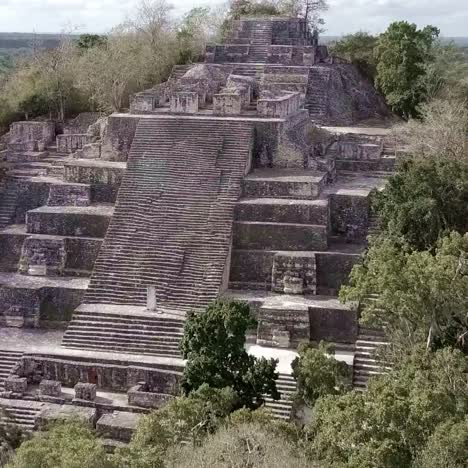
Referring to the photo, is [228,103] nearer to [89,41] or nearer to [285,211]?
[285,211]

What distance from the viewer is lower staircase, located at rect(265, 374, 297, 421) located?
40.6 ft

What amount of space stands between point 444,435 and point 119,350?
6.97 metres

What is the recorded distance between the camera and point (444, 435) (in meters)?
8.45

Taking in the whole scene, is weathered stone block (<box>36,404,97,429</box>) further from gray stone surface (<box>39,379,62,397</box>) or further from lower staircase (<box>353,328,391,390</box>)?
lower staircase (<box>353,328,391,390</box>)

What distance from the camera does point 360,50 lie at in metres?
27.7

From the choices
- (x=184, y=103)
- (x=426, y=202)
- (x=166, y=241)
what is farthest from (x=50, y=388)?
(x=184, y=103)

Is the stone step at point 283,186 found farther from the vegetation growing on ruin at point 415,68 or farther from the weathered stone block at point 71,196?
the vegetation growing on ruin at point 415,68

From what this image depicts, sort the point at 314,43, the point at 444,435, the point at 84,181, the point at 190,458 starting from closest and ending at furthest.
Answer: the point at 444,435, the point at 190,458, the point at 84,181, the point at 314,43

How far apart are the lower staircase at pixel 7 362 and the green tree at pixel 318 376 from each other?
5270 millimetres

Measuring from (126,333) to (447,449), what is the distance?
23.6 feet

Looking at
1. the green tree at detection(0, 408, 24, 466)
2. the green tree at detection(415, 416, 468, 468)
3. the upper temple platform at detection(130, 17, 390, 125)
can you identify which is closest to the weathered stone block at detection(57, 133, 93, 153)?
Result: the upper temple platform at detection(130, 17, 390, 125)

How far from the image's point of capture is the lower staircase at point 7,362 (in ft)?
44.3

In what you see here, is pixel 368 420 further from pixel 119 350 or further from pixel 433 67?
pixel 433 67

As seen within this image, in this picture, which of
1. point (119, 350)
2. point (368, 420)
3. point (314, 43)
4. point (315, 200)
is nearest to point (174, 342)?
point (119, 350)
